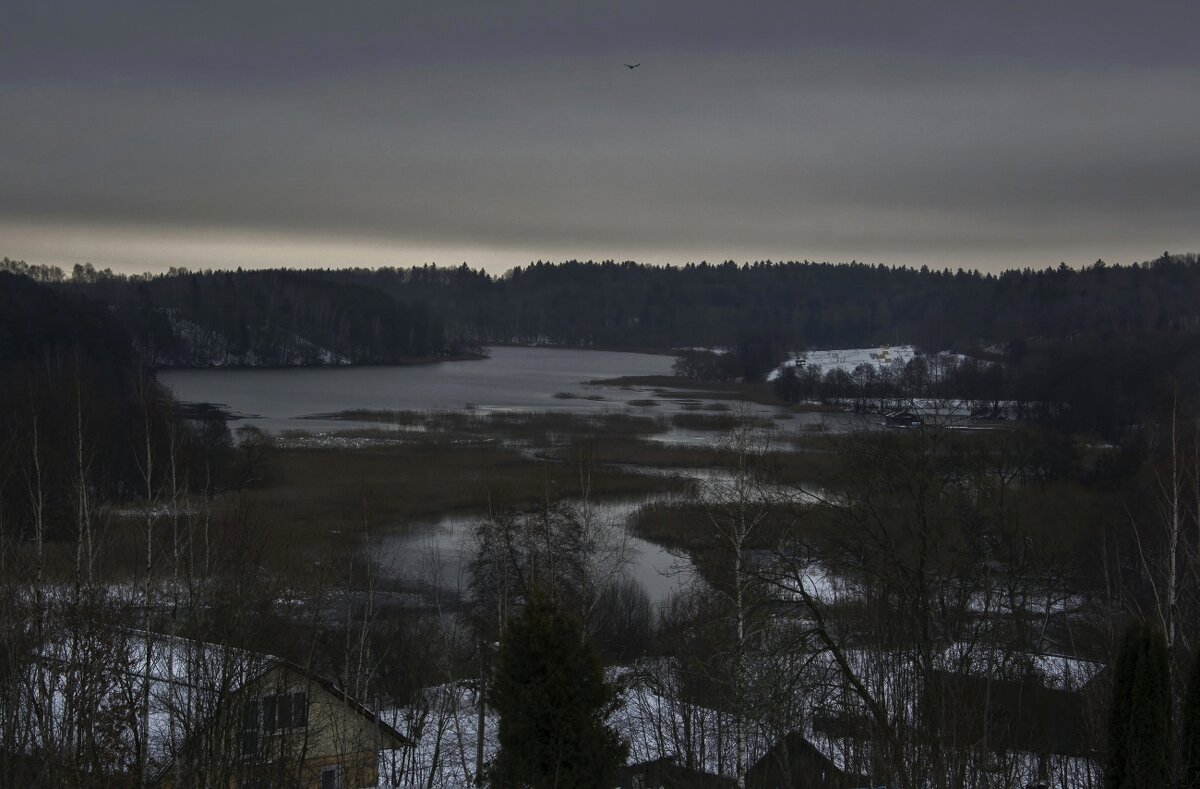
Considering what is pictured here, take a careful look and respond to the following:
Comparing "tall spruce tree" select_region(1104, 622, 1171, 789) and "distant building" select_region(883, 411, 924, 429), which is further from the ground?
"distant building" select_region(883, 411, 924, 429)

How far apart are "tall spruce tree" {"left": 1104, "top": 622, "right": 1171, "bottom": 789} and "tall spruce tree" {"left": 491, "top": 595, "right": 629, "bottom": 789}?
3078mm

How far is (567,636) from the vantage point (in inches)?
269

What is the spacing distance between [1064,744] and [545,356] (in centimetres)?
11843

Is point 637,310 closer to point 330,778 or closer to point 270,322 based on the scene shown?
point 270,322

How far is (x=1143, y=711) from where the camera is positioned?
599 centimetres

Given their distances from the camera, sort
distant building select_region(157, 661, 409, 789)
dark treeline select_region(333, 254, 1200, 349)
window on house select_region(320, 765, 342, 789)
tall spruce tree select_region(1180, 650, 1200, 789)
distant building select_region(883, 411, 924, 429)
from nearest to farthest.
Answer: tall spruce tree select_region(1180, 650, 1200, 789)
distant building select_region(157, 661, 409, 789)
distant building select_region(883, 411, 924, 429)
window on house select_region(320, 765, 342, 789)
dark treeline select_region(333, 254, 1200, 349)

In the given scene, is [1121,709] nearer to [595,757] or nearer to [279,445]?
[595,757]

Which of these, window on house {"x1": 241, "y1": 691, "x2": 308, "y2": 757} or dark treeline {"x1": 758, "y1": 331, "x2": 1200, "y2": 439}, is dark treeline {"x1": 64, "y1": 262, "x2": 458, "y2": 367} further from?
window on house {"x1": 241, "y1": 691, "x2": 308, "y2": 757}

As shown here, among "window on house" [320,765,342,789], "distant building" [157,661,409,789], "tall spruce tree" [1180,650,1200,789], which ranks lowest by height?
"window on house" [320,765,342,789]

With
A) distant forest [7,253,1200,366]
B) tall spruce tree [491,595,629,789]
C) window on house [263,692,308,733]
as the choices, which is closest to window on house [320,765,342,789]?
window on house [263,692,308,733]

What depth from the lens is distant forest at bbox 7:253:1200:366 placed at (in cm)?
10050

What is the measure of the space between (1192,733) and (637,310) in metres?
168

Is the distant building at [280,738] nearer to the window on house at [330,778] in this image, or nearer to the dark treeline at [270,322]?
the window on house at [330,778]

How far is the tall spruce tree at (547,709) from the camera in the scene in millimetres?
6676
